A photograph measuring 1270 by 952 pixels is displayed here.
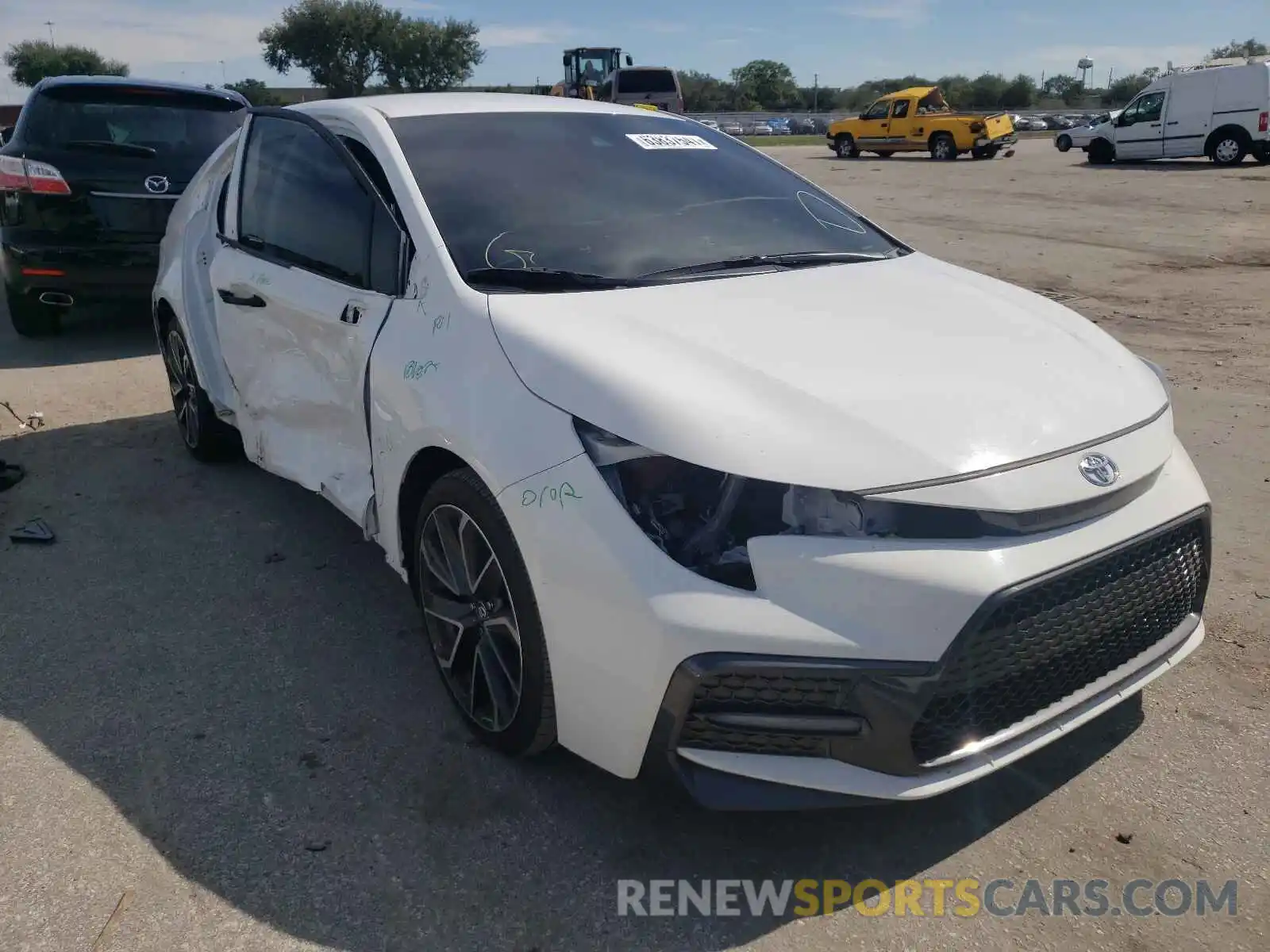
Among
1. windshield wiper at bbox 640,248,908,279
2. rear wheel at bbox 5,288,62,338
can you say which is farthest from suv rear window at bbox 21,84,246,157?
windshield wiper at bbox 640,248,908,279

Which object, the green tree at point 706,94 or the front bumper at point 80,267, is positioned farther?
the green tree at point 706,94

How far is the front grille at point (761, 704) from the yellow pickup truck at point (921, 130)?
29.7 meters

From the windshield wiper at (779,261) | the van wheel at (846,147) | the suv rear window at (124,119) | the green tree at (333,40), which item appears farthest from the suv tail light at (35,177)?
the green tree at (333,40)

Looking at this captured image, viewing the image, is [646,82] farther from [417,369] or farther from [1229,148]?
[417,369]

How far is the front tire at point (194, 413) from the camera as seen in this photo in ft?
16.5

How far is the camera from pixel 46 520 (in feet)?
15.3

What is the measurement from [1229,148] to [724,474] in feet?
83.5

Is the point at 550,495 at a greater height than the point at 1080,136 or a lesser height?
lesser

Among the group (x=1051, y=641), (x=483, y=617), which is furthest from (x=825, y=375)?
(x=483, y=617)

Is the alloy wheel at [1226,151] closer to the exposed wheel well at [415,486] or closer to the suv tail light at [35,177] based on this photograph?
the suv tail light at [35,177]

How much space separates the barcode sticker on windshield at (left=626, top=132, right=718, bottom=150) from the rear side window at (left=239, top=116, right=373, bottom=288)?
1011mm

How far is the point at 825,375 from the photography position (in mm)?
2480

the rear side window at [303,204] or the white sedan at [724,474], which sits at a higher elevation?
the rear side window at [303,204]

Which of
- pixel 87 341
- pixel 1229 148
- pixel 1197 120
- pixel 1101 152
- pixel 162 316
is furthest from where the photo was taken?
pixel 1101 152
